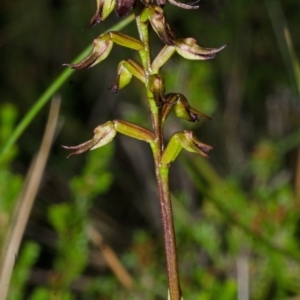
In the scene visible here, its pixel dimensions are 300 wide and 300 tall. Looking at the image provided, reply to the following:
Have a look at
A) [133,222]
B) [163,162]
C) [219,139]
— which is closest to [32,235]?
[133,222]

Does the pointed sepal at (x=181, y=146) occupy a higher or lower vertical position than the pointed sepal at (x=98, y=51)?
lower

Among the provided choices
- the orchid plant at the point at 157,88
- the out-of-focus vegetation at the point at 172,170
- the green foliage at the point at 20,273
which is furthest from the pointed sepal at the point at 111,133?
the green foliage at the point at 20,273

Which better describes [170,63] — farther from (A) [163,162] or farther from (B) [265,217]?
(A) [163,162]

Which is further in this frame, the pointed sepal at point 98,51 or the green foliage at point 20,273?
the green foliage at point 20,273

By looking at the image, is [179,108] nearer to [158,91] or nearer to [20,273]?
[158,91]

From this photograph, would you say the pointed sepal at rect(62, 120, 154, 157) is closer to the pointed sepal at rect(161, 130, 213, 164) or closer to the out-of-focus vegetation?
the pointed sepal at rect(161, 130, 213, 164)

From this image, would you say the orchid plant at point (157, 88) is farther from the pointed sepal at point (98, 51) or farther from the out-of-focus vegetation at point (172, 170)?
the out-of-focus vegetation at point (172, 170)

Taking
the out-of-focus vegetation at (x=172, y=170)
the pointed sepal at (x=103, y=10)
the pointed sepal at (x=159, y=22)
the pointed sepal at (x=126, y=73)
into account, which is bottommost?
the pointed sepal at (x=126, y=73)
